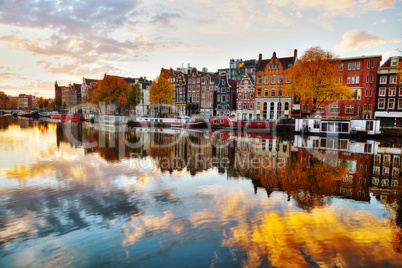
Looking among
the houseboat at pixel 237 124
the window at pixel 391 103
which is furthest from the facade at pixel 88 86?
the window at pixel 391 103

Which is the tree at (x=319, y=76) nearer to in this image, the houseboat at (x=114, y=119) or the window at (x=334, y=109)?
the window at (x=334, y=109)

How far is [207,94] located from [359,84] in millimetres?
38868

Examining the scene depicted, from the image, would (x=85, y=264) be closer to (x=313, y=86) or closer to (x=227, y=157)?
(x=227, y=157)

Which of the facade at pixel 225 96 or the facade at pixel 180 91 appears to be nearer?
the facade at pixel 225 96

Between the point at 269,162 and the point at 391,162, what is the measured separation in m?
10.8

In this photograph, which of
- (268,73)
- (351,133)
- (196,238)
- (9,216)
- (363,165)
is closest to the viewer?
(196,238)

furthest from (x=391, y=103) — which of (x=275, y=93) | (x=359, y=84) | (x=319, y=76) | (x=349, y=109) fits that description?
(x=275, y=93)

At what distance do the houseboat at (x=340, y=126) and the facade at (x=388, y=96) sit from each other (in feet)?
49.9

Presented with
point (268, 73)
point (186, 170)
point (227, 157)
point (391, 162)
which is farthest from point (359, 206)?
point (268, 73)

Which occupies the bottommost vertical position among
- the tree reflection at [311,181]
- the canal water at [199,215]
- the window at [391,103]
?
the canal water at [199,215]

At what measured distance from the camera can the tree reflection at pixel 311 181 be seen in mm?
11078

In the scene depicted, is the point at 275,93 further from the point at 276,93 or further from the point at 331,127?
the point at 331,127

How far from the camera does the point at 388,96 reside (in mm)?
50625

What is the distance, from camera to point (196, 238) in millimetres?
7801
